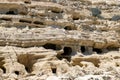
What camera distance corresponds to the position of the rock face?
87.0 ft

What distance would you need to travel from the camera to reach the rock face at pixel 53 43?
26516mm

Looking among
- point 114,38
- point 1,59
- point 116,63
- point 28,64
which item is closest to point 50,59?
point 28,64

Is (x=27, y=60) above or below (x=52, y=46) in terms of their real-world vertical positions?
below

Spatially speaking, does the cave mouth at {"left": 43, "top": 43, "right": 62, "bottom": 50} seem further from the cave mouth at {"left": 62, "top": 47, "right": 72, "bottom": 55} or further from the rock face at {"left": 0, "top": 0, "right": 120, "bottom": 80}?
the cave mouth at {"left": 62, "top": 47, "right": 72, "bottom": 55}

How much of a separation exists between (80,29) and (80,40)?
4975 millimetres

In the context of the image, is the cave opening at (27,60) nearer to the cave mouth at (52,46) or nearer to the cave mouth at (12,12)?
the cave mouth at (52,46)

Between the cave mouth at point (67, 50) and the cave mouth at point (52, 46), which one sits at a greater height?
the cave mouth at point (52, 46)

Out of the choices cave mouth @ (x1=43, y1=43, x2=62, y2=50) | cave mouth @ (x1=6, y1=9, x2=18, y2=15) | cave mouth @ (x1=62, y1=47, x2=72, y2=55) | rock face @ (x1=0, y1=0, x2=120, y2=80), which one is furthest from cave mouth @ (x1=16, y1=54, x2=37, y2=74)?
cave mouth @ (x1=6, y1=9, x2=18, y2=15)

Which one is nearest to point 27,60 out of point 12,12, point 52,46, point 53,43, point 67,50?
point 53,43

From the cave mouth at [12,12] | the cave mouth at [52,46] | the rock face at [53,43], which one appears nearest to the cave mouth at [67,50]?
the rock face at [53,43]

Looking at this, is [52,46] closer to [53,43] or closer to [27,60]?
[53,43]

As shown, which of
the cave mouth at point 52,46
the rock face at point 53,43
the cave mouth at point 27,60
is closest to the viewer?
the rock face at point 53,43

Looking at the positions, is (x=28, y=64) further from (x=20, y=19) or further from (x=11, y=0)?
(x=11, y=0)

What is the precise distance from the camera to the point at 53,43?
3238cm
